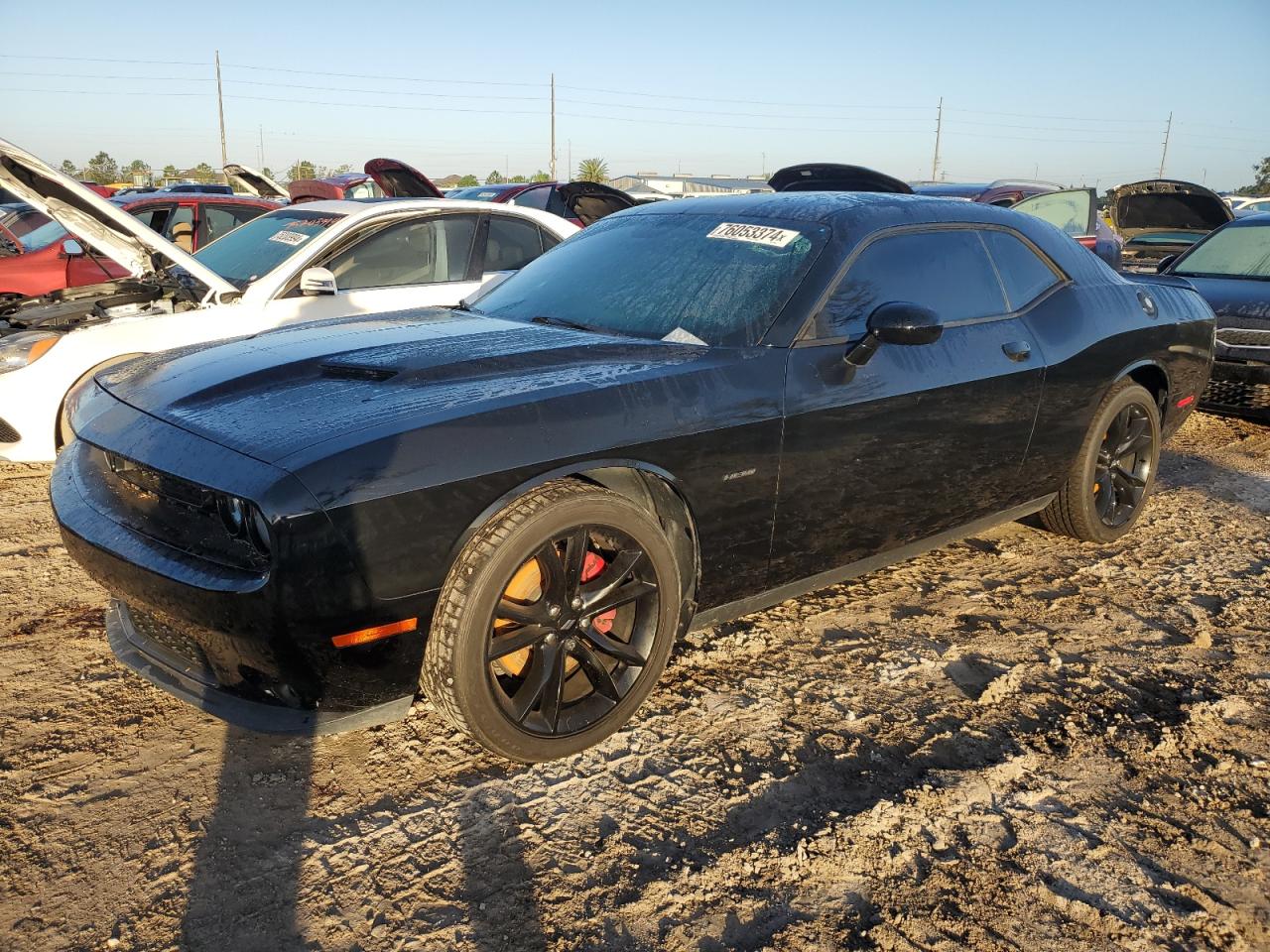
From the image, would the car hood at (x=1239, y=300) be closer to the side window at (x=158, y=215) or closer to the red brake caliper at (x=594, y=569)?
the red brake caliper at (x=594, y=569)

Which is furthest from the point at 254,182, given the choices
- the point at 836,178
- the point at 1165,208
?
the point at 1165,208

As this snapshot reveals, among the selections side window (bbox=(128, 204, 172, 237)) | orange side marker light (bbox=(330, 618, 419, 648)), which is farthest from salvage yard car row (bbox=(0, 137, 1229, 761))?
side window (bbox=(128, 204, 172, 237))

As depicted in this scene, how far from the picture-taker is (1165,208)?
1185cm

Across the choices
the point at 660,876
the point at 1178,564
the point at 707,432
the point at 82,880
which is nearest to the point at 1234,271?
the point at 1178,564

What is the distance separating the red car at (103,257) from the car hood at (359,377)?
552cm

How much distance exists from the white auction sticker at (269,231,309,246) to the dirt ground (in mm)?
2962

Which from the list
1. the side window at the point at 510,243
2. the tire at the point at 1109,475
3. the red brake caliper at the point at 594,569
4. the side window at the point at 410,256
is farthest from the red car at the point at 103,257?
the tire at the point at 1109,475

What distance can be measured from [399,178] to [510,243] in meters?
2.43

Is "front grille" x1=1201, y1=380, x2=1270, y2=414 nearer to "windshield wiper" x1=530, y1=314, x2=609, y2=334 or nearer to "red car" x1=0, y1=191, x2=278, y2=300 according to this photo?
"windshield wiper" x1=530, y1=314, x2=609, y2=334

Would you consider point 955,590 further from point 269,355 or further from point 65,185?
point 65,185

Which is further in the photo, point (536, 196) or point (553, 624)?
point (536, 196)

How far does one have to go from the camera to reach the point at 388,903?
213 cm

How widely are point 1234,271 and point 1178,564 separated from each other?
416 cm

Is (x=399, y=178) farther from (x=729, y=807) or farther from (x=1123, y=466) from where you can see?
(x=729, y=807)
